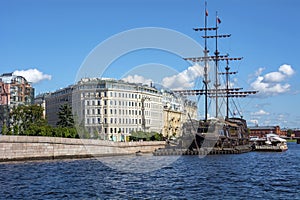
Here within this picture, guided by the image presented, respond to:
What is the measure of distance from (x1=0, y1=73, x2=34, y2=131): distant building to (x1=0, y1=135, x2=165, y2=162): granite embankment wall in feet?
103

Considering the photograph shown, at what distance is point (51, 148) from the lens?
2397 inches

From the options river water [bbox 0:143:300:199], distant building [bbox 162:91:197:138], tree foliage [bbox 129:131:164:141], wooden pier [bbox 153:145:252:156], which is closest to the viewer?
river water [bbox 0:143:300:199]

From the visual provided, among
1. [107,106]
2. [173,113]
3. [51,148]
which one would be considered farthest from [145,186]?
[173,113]

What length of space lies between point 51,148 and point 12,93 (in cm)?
4982

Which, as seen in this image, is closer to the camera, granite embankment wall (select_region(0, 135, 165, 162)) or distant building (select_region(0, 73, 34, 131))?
granite embankment wall (select_region(0, 135, 165, 162))

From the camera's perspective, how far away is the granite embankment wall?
174 feet

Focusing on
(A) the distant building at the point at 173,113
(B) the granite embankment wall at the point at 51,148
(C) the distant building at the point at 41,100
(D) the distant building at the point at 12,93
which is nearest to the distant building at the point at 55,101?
(C) the distant building at the point at 41,100

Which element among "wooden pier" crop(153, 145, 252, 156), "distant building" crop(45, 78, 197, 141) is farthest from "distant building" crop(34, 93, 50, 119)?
"wooden pier" crop(153, 145, 252, 156)

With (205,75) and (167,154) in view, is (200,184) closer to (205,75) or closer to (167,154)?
(167,154)

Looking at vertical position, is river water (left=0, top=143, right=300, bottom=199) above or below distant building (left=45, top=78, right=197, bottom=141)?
below

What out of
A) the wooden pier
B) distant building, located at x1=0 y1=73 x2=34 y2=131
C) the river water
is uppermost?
distant building, located at x1=0 y1=73 x2=34 y2=131

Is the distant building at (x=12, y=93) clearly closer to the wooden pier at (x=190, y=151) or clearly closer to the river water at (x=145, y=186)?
the wooden pier at (x=190, y=151)

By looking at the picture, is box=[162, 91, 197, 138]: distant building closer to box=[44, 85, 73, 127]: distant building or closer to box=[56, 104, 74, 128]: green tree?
box=[44, 85, 73, 127]: distant building

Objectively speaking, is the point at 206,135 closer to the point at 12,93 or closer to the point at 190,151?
the point at 190,151
